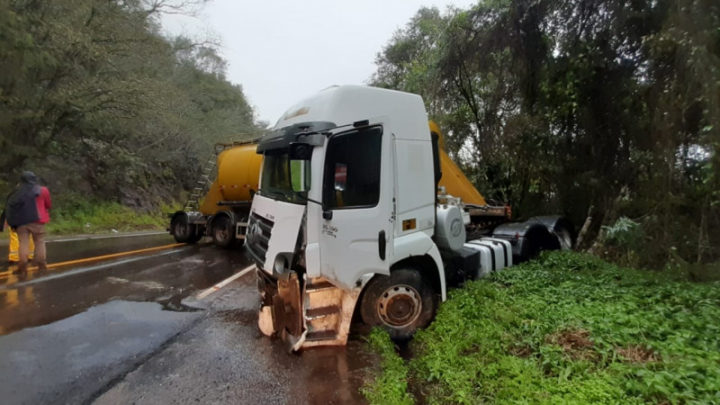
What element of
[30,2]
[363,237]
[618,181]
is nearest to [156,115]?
[30,2]

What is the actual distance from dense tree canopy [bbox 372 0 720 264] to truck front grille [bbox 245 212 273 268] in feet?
17.2

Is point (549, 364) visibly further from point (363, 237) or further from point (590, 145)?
point (590, 145)

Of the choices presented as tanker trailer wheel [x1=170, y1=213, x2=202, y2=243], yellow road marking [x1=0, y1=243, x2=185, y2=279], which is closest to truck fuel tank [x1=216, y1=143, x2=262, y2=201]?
tanker trailer wheel [x1=170, y1=213, x2=202, y2=243]

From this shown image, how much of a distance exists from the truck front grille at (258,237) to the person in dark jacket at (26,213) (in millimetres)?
4886

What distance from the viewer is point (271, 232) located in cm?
443

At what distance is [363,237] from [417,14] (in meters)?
20.6

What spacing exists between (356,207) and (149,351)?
2.66m

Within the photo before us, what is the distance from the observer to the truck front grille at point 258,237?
4531 mm

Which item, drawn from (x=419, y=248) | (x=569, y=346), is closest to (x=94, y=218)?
(x=419, y=248)

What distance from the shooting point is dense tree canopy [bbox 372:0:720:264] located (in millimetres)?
5668

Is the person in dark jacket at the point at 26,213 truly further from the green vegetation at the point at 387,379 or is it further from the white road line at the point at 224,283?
the green vegetation at the point at 387,379

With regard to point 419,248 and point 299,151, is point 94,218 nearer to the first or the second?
point 299,151

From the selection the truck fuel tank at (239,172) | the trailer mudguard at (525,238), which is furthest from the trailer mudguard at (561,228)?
the truck fuel tank at (239,172)

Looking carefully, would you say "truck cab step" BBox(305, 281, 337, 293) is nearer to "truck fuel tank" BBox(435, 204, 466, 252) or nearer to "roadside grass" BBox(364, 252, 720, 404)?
"roadside grass" BBox(364, 252, 720, 404)
